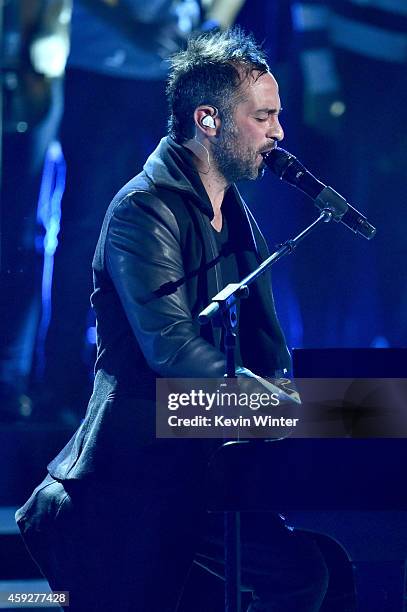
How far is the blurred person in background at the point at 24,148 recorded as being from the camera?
4082 mm

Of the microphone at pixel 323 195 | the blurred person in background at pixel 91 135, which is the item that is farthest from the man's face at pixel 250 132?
the blurred person in background at pixel 91 135

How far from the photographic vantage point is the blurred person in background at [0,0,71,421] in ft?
13.4

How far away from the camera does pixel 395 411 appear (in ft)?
6.08

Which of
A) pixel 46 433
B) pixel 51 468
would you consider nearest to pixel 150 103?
pixel 46 433

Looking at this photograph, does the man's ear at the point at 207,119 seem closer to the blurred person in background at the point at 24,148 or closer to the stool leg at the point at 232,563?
the stool leg at the point at 232,563

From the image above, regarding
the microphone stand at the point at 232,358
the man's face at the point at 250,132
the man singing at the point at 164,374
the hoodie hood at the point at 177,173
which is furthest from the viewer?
the man's face at the point at 250,132

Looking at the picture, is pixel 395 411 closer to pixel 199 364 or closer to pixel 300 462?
pixel 300 462

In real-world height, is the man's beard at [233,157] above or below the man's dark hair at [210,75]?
below

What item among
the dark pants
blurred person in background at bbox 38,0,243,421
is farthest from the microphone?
blurred person in background at bbox 38,0,243,421

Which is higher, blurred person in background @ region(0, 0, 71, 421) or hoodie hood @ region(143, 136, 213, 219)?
blurred person in background @ region(0, 0, 71, 421)

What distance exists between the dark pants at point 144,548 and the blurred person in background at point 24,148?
1960 millimetres

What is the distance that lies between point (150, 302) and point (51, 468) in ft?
1.64

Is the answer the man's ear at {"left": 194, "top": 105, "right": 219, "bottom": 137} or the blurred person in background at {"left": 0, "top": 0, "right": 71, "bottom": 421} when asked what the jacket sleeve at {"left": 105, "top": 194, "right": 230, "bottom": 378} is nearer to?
the man's ear at {"left": 194, "top": 105, "right": 219, "bottom": 137}

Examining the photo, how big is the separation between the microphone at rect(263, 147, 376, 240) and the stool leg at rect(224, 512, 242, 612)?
674 mm
